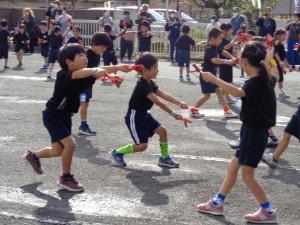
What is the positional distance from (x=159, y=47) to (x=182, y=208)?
55.8ft

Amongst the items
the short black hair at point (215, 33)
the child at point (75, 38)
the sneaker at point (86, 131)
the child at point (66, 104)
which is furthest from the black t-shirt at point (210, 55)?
the child at point (66, 104)

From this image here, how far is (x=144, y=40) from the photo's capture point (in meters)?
19.7

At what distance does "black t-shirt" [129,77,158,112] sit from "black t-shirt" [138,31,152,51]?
12347mm

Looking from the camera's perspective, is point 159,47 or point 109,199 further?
point 159,47

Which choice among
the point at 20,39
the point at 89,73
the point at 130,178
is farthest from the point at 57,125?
the point at 20,39

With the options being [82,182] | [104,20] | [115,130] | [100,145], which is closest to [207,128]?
[115,130]

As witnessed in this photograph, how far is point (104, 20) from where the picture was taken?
2134cm

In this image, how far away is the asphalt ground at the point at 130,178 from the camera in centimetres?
551

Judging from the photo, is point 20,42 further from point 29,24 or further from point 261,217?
point 261,217

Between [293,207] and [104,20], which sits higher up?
[104,20]

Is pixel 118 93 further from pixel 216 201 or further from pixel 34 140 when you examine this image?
pixel 216 201

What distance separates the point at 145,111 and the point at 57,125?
4.10 feet

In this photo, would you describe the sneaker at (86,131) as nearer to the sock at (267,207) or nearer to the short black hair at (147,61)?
the short black hair at (147,61)

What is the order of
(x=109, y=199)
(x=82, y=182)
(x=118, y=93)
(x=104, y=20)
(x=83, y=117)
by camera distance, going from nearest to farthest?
(x=109, y=199), (x=82, y=182), (x=83, y=117), (x=118, y=93), (x=104, y=20)
